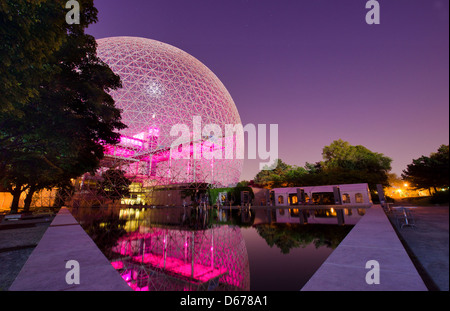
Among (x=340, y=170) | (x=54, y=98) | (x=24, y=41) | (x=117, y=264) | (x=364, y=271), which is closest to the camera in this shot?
(x=364, y=271)

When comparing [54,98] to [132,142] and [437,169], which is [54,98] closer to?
[437,169]

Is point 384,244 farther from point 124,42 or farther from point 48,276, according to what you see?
point 124,42

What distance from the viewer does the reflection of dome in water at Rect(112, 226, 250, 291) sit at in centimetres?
298

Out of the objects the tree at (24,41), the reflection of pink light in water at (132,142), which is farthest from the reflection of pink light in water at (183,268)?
the reflection of pink light in water at (132,142)

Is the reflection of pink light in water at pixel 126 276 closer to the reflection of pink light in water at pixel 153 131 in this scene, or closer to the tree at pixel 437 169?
the tree at pixel 437 169

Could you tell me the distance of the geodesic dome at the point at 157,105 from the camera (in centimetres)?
3088

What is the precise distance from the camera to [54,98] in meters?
7.81

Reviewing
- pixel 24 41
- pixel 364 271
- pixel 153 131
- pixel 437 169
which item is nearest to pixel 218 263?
pixel 364 271

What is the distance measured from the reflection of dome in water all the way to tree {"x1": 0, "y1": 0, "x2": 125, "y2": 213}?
16.0ft

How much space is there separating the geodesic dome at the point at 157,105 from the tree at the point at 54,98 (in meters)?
20.4

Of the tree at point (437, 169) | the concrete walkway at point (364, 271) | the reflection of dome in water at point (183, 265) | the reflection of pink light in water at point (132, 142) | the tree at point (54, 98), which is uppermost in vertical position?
the reflection of pink light in water at point (132, 142)

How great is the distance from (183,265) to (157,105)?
1215 inches
